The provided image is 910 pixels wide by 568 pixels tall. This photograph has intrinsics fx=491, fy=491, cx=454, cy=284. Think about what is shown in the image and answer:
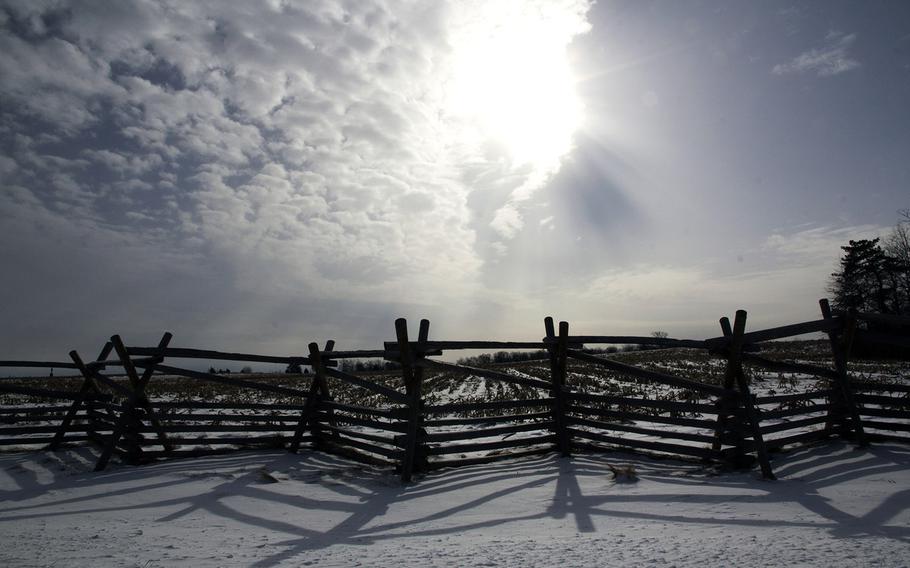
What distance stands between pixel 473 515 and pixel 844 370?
6.29m

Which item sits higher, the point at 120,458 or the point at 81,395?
the point at 81,395

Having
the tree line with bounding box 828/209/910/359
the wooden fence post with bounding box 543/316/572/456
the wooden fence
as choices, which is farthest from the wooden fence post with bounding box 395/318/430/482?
the tree line with bounding box 828/209/910/359

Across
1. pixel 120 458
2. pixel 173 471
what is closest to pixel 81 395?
pixel 120 458

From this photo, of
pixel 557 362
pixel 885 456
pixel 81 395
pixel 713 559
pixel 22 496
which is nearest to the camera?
pixel 713 559

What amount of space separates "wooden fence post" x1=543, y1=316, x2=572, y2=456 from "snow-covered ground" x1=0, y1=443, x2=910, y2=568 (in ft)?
1.55

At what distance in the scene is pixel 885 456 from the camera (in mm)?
6418

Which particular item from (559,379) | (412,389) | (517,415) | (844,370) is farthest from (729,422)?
(412,389)

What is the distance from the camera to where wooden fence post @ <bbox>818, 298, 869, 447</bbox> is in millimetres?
7109

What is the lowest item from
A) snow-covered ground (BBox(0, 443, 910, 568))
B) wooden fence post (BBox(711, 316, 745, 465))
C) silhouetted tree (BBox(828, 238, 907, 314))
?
snow-covered ground (BBox(0, 443, 910, 568))

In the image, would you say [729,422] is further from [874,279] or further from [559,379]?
[874,279]

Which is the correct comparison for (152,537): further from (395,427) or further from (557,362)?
(557,362)

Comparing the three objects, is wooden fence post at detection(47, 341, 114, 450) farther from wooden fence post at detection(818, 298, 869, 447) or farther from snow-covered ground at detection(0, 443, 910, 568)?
wooden fence post at detection(818, 298, 869, 447)

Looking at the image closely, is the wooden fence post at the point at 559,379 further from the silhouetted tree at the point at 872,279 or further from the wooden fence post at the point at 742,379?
the silhouetted tree at the point at 872,279

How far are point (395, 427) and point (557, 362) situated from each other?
2.76 meters
